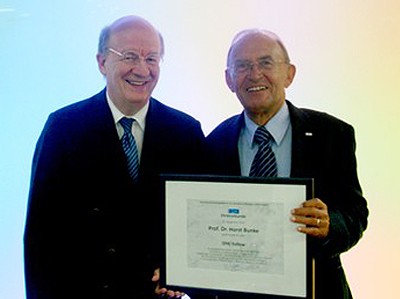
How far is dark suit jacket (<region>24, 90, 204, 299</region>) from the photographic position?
1557mm

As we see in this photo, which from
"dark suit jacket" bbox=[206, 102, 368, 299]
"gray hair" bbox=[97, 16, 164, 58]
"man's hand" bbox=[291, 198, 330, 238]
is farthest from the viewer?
"gray hair" bbox=[97, 16, 164, 58]

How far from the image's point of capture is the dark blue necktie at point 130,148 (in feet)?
5.27

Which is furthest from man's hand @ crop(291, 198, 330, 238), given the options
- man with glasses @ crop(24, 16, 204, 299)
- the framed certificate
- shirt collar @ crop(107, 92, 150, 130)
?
shirt collar @ crop(107, 92, 150, 130)

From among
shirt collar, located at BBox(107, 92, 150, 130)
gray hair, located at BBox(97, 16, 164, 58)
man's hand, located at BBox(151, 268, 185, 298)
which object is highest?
gray hair, located at BBox(97, 16, 164, 58)

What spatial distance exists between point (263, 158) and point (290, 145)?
91 mm

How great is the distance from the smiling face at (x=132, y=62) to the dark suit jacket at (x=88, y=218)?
4.5 inches

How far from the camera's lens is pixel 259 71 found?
1.57m

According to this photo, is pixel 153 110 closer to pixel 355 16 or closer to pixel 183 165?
pixel 183 165

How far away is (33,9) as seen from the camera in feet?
7.24

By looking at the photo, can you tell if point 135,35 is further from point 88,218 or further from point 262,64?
point 88,218

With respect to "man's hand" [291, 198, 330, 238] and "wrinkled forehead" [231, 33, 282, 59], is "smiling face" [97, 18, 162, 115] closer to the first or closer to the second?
"wrinkled forehead" [231, 33, 282, 59]

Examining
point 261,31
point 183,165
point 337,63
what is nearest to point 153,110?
point 183,165

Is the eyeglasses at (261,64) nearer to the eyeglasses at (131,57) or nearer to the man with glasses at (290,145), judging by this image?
the man with glasses at (290,145)

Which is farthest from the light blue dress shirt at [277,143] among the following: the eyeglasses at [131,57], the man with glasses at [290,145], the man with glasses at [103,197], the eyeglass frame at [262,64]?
the eyeglasses at [131,57]
